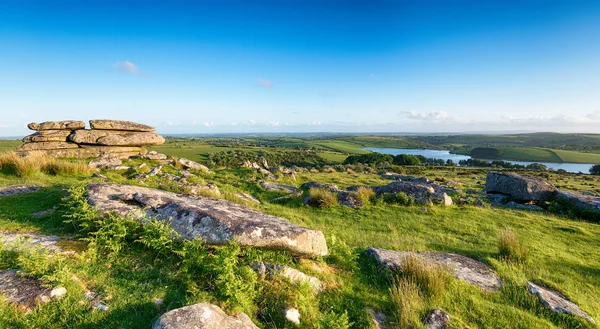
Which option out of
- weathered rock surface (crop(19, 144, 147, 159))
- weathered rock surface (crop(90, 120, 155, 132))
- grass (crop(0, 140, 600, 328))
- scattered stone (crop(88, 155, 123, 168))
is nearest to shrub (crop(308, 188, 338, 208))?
grass (crop(0, 140, 600, 328))

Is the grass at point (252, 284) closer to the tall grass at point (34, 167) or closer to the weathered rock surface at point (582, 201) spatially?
the tall grass at point (34, 167)

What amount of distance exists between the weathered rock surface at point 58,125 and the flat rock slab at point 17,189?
47.6ft

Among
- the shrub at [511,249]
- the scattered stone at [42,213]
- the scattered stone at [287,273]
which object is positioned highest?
the scattered stone at [42,213]

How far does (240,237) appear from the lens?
5.96 metres

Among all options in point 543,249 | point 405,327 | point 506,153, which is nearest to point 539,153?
point 506,153

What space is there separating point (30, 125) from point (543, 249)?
3377cm

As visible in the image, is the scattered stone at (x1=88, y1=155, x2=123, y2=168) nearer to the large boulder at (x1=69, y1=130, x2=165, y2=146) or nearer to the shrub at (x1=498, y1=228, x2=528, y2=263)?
the large boulder at (x1=69, y1=130, x2=165, y2=146)

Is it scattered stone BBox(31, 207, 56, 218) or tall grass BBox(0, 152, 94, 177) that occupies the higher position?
tall grass BBox(0, 152, 94, 177)

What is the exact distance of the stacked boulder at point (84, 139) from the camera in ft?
65.6

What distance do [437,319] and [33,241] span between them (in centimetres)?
863

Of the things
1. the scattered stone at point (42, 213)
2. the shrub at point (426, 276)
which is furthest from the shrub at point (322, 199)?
the scattered stone at point (42, 213)

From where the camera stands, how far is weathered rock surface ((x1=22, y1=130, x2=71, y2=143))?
19984mm

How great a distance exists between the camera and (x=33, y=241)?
564 cm

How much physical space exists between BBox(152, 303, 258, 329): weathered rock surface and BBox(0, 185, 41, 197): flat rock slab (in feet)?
33.3
